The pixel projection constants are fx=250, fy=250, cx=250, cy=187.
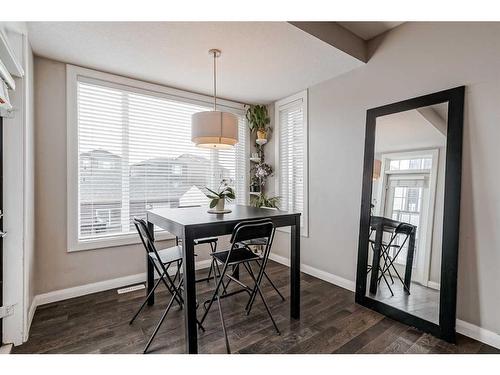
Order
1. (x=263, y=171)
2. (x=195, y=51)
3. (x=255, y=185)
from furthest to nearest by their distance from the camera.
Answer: (x=255, y=185), (x=263, y=171), (x=195, y=51)

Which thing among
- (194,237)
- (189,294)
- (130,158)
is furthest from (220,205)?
(130,158)

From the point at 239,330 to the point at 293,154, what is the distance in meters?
2.37

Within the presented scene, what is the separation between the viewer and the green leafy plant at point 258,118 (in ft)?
12.5

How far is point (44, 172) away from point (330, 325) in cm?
299

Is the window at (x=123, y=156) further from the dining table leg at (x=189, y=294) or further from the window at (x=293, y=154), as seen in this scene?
the dining table leg at (x=189, y=294)

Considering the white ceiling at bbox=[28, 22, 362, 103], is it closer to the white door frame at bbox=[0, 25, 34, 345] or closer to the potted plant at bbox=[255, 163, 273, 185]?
the white door frame at bbox=[0, 25, 34, 345]

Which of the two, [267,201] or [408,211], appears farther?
[267,201]

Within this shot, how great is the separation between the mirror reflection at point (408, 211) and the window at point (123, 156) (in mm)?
2261

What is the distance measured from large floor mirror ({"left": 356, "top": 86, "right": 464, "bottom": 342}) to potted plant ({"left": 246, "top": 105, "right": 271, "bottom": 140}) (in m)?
1.65

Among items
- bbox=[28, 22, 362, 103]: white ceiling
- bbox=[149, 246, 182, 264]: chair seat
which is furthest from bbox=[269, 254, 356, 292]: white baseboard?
bbox=[28, 22, 362, 103]: white ceiling

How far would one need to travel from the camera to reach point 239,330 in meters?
1.98

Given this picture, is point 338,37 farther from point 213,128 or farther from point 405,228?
point 405,228

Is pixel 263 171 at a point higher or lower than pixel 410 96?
lower

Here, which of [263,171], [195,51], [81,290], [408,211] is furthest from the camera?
[263,171]
